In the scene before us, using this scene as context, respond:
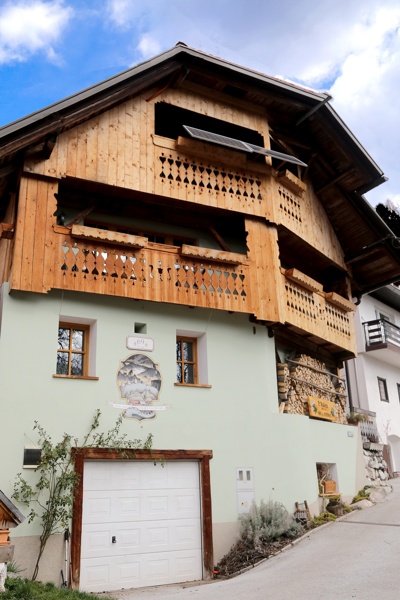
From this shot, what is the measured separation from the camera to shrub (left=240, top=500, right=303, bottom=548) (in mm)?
12039

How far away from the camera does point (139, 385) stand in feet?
40.0

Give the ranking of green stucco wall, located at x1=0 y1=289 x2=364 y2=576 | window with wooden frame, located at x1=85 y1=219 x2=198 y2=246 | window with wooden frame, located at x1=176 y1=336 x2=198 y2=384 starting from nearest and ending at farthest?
green stucco wall, located at x1=0 y1=289 x2=364 y2=576 < window with wooden frame, located at x1=176 y1=336 x2=198 y2=384 < window with wooden frame, located at x1=85 y1=219 x2=198 y2=246

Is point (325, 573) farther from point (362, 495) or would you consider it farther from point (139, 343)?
point (362, 495)

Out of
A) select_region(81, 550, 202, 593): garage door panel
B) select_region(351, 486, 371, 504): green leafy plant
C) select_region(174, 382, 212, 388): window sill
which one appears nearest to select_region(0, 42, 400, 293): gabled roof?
select_region(174, 382, 212, 388): window sill

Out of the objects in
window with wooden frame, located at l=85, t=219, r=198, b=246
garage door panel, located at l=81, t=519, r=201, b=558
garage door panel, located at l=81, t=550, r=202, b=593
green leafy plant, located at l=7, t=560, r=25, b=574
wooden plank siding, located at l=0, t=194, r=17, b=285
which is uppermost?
window with wooden frame, located at l=85, t=219, r=198, b=246

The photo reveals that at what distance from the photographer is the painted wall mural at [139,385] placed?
12.0 m

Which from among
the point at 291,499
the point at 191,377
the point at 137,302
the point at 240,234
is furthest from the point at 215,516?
the point at 240,234

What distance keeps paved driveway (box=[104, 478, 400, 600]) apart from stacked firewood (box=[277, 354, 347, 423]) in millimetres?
3138

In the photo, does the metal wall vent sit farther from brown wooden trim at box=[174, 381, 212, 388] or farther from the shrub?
the shrub

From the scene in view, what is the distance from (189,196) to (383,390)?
16028 mm

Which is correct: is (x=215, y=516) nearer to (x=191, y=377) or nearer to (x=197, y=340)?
(x=191, y=377)

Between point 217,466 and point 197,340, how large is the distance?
9.38 ft

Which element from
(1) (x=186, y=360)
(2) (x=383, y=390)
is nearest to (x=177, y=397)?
(1) (x=186, y=360)

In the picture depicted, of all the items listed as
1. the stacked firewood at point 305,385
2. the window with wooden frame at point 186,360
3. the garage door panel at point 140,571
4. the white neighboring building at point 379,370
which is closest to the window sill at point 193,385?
the window with wooden frame at point 186,360
